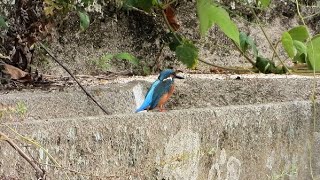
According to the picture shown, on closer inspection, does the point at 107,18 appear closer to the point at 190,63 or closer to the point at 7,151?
the point at 190,63

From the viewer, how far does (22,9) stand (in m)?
3.63

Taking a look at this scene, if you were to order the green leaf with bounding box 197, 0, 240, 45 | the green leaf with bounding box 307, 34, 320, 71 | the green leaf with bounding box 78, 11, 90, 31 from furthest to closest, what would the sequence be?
the green leaf with bounding box 78, 11, 90, 31
the green leaf with bounding box 307, 34, 320, 71
the green leaf with bounding box 197, 0, 240, 45

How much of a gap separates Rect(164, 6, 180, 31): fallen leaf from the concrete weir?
0.59 m

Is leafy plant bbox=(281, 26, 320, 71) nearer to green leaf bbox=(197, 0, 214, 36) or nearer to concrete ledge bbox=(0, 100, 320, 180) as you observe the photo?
concrete ledge bbox=(0, 100, 320, 180)

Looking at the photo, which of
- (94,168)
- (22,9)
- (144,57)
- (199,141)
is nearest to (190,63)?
(144,57)

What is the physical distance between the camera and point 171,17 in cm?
448

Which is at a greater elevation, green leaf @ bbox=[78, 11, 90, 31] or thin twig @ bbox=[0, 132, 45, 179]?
thin twig @ bbox=[0, 132, 45, 179]

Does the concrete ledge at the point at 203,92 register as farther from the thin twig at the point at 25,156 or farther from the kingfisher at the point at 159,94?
the thin twig at the point at 25,156

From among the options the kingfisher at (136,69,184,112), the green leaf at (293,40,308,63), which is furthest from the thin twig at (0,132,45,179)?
the green leaf at (293,40,308,63)

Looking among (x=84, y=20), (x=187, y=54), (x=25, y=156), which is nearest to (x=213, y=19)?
(x=25, y=156)

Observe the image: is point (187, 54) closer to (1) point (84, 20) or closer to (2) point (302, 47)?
(1) point (84, 20)

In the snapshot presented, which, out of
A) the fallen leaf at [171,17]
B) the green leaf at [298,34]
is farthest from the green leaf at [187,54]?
the green leaf at [298,34]

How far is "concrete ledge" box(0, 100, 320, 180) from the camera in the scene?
2.03 meters

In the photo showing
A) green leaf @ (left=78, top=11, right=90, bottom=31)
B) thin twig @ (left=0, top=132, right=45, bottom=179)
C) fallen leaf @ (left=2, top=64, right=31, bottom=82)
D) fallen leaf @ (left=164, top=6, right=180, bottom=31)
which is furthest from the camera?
fallen leaf @ (left=164, top=6, right=180, bottom=31)
